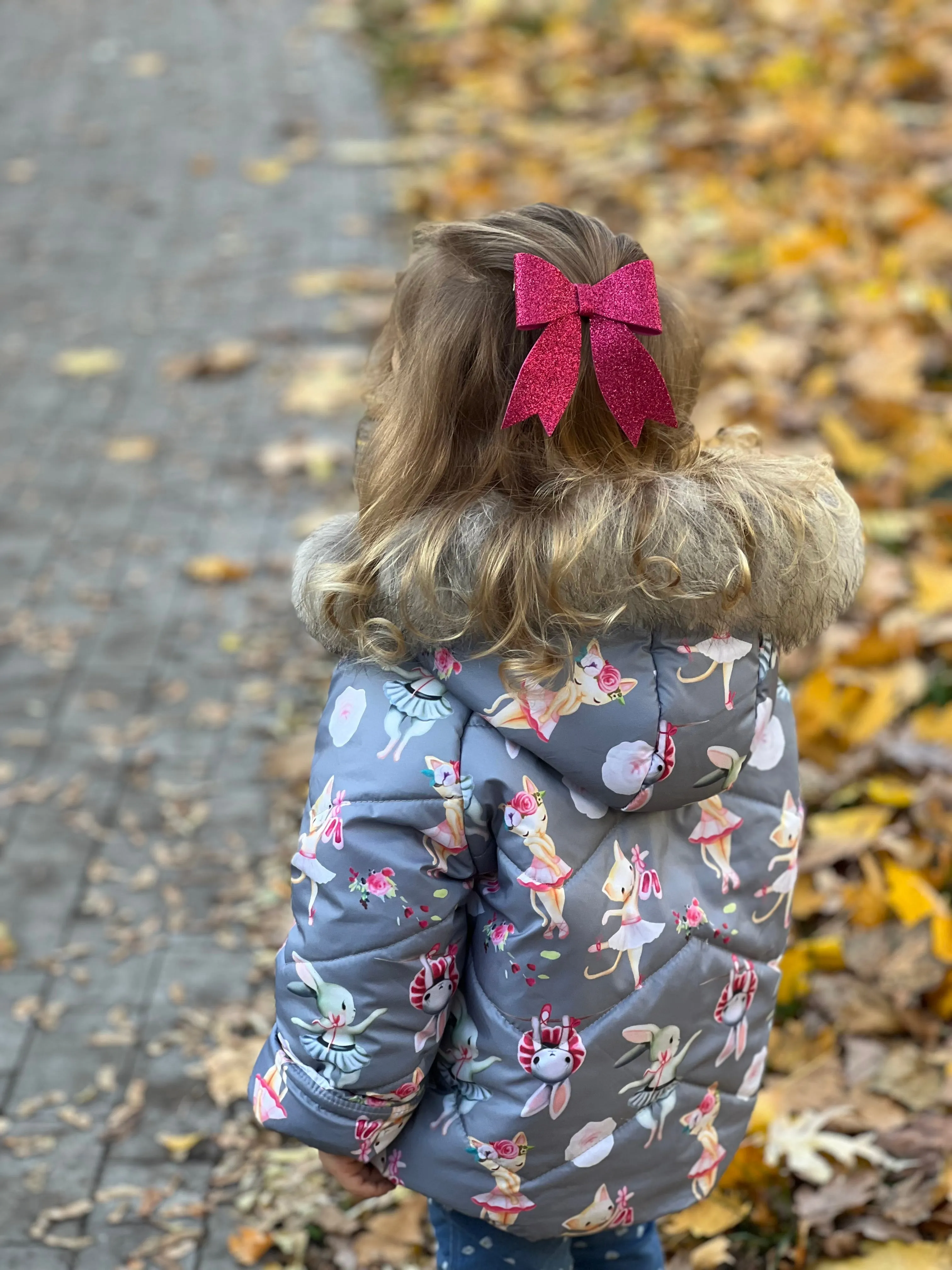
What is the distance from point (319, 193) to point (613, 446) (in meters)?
5.52

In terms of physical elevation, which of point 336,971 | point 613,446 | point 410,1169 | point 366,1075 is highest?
point 613,446

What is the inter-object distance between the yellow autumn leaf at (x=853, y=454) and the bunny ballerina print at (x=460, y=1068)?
2.54m

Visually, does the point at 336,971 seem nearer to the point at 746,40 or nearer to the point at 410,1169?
the point at 410,1169

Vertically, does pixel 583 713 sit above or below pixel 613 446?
below

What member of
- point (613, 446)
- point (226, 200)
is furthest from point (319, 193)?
point (613, 446)

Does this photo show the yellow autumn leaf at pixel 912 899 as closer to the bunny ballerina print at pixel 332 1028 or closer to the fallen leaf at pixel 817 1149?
the fallen leaf at pixel 817 1149

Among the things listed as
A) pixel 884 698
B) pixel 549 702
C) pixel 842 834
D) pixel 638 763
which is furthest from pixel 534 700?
pixel 884 698

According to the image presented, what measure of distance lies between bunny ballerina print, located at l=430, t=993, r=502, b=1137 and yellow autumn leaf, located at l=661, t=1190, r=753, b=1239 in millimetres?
704

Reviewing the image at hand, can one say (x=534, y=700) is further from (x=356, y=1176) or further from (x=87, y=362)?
(x=87, y=362)

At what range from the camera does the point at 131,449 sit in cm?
464

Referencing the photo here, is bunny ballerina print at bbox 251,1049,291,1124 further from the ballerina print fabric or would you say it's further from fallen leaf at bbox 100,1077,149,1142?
fallen leaf at bbox 100,1077,149,1142

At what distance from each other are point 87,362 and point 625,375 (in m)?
4.20

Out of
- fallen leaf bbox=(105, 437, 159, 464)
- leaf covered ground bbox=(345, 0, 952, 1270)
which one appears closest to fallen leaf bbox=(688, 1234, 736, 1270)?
leaf covered ground bbox=(345, 0, 952, 1270)

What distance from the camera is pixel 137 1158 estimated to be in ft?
7.62
